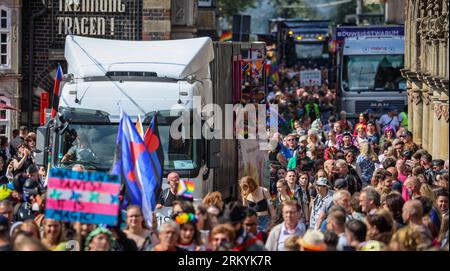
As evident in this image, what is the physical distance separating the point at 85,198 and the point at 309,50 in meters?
52.7

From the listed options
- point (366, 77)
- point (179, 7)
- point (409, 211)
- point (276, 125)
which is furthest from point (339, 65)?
point (409, 211)

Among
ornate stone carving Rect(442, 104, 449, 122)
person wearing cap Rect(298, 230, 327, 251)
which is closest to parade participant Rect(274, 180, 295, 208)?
person wearing cap Rect(298, 230, 327, 251)

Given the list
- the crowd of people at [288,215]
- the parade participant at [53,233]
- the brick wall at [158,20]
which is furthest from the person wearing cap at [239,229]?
the brick wall at [158,20]

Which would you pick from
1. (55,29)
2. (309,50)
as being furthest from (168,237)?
(309,50)

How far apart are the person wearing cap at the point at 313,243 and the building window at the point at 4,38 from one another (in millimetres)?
Answer: 19657

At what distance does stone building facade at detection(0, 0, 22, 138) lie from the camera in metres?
30.0

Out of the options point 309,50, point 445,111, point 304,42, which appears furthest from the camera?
point 309,50

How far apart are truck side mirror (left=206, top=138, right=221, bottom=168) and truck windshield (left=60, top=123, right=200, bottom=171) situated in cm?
19

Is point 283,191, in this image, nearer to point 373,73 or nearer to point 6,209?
point 6,209

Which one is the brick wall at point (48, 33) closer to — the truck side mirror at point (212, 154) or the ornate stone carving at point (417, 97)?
the ornate stone carving at point (417, 97)

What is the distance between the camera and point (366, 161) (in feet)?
67.7

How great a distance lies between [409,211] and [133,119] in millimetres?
5934

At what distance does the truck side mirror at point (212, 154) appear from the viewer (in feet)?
58.4

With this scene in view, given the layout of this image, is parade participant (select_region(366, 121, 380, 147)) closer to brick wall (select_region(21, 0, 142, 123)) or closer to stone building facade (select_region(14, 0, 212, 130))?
stone building facade (select_region(14, 0, 212, 130))
